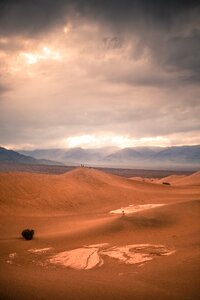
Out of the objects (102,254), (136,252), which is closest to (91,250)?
(102,254)

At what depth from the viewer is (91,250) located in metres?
12.0

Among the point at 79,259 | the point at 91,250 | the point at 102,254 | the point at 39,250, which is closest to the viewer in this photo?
the point at 79,259

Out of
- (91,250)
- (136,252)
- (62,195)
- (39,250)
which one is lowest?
(39,250)

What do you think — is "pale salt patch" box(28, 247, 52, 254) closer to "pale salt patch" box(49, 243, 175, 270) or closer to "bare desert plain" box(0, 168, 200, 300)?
"bare desert plain" box(0, 168, 200, 300)

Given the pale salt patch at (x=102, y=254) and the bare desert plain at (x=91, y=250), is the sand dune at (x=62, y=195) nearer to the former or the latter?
the bare desert plain at (x=91, y=250)

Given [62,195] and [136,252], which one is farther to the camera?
[62,195]

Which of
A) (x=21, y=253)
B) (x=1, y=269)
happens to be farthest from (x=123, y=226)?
(x=1, y=269)

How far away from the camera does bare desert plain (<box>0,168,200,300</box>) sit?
6902mm

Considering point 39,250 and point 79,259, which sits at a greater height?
point 79,259

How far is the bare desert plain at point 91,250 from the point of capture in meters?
6.90

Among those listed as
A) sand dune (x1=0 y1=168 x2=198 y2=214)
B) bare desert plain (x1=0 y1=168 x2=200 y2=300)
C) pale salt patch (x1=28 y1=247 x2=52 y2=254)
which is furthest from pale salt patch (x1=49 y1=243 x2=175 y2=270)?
sand dune (x1=0 y1=168 x2=198 y2=214)

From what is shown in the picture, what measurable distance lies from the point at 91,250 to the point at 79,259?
129 centimetres

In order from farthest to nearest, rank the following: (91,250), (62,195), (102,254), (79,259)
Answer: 1. (62,195)
2. (91,250)
3. (102,254)
4. (79,259)

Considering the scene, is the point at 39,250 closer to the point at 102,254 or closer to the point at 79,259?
the point at 79,259
